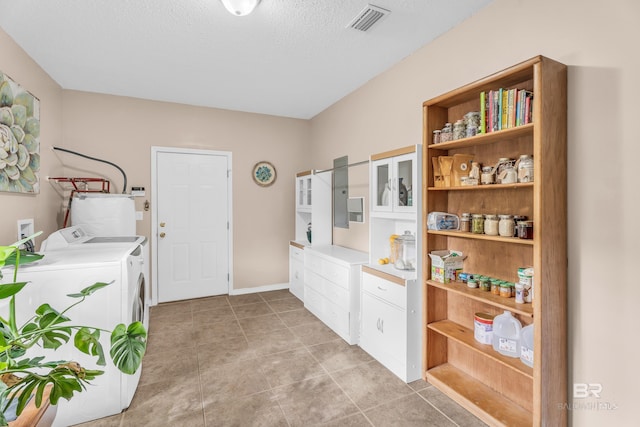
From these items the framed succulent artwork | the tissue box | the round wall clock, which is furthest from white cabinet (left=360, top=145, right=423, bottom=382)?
the framed succulent artwork

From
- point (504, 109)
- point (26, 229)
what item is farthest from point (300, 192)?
point (504, 109)

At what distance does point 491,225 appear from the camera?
1.88 metres

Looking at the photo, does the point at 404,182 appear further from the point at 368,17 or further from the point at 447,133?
the point at 368,17

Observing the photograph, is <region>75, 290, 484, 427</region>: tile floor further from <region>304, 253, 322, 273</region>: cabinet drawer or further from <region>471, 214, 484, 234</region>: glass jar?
<region>471, 214, 484, 234</region>: glass jar

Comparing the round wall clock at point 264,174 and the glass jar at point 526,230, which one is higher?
the round wall clock at point 264,174

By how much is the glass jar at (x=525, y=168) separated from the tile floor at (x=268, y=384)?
4.78 ft

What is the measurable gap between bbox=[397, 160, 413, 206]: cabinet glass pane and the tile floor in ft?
4.39

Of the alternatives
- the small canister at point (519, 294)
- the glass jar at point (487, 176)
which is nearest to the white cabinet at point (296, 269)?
the glass jar at point (487, 176)

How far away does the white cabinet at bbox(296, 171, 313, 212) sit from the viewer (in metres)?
4.18

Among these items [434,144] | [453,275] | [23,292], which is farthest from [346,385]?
[23,292]

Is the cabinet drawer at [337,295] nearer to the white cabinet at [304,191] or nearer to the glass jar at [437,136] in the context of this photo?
the white cabinet at [304,191]

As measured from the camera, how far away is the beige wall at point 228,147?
3707mm

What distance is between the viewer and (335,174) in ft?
13.5

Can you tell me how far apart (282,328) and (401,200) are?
1845 mm
